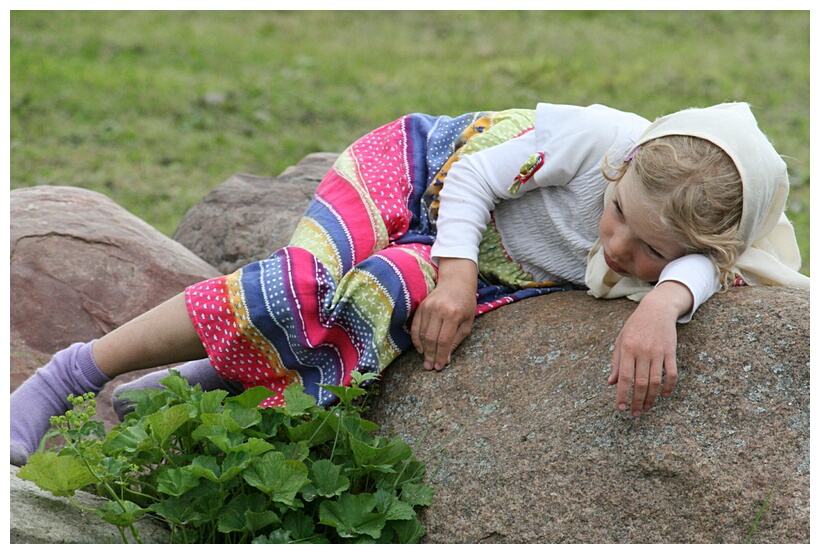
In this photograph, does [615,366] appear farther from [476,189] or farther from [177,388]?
[177,388]

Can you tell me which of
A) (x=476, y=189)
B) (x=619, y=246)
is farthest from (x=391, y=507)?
(x=476, y=189)

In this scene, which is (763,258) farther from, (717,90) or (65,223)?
(717,90)

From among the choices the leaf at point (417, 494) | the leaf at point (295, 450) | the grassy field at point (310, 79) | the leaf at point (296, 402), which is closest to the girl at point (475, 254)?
the leaf at point (296, 402)

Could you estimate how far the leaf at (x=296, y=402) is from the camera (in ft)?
8.06

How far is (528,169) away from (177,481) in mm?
1320

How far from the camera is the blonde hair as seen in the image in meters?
2.33

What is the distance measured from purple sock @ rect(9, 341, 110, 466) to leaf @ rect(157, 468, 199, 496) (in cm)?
71

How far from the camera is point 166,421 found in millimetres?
2262

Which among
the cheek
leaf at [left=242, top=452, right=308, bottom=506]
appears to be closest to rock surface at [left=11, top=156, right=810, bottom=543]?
the cheek

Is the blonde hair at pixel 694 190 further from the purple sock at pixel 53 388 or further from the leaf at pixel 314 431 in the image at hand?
the purple sock at pixel 53 388

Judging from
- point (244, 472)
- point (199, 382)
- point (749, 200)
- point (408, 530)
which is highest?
point (749, 200)

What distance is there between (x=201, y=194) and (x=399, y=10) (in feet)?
14.6

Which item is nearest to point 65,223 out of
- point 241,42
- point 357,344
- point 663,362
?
point 357,344

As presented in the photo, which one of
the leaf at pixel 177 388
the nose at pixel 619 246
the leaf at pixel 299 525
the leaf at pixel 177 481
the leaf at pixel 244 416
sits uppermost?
the nose at pixel 619 246
